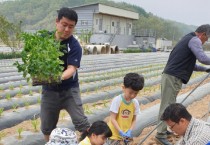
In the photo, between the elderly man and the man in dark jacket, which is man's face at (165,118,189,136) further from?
the man in dark jacket

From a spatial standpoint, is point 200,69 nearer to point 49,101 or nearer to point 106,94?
point 49,101

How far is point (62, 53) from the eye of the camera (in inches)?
124

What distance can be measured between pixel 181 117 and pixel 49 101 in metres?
1.40

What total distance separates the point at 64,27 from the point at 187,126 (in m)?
1.52

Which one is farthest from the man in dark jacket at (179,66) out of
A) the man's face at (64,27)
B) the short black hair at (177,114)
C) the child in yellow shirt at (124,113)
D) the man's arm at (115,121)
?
the man's face at (64,27)

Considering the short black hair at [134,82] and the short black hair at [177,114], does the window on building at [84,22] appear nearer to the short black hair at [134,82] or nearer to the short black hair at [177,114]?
the short black hair at [134,82]

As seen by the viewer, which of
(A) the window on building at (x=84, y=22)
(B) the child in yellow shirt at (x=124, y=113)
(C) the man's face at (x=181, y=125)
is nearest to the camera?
(C) the man's face at (x=181, y=125)

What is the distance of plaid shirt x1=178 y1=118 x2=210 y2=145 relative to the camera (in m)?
2.62

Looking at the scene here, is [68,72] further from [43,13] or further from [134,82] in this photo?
[43,13]

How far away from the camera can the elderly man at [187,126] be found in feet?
8.66

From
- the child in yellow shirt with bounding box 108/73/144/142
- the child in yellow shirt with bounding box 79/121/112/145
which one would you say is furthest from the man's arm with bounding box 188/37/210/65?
the child in yellow shirt with bounding box 79/121/112/145

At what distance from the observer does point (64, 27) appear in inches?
129

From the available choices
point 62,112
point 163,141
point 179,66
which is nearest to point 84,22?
point 62,112

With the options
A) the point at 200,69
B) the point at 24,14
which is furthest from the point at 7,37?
the point at 24,14
